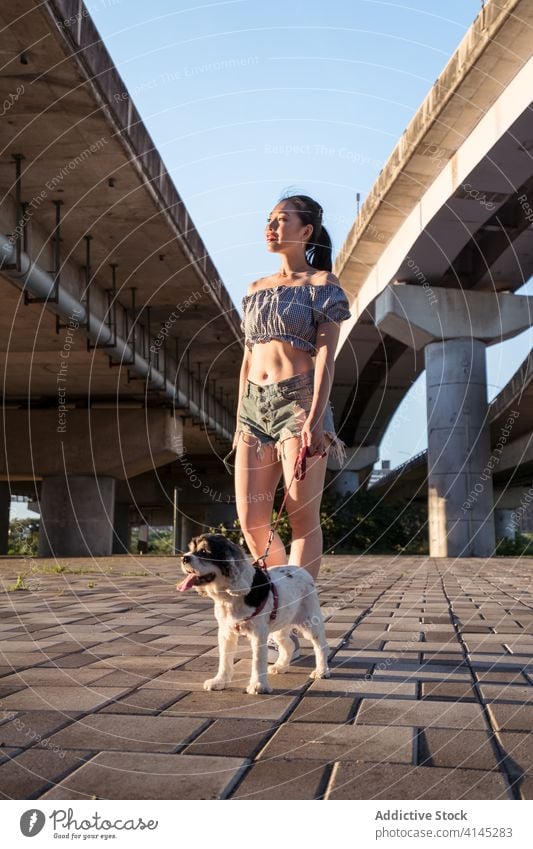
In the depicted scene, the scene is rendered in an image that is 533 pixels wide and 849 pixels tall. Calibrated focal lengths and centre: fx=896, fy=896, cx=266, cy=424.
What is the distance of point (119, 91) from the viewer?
10.6 m

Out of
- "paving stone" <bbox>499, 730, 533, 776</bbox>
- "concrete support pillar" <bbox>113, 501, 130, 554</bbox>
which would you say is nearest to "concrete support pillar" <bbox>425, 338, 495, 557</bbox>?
"paving stone" <bbox>499, 730, 533, 776</bbox>

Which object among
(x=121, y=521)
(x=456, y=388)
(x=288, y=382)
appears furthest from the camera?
(x=121, y=521)

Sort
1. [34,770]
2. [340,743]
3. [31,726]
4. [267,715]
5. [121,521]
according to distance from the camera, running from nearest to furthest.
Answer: [34,770], [340,743], [31,726], [267,715], [121,521]

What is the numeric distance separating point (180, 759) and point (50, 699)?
1029mm

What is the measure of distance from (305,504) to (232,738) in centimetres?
154

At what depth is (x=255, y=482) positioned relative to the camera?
410cm

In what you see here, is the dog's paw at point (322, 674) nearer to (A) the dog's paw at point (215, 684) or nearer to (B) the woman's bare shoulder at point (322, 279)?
(A) the dog's paw at point (215, 684)

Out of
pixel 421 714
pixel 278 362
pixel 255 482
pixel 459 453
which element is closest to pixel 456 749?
pixel 421 714

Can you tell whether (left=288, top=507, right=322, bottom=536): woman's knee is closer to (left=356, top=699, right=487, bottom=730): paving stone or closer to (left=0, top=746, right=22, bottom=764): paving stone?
(left=356, top=699, right=487, bottom=730): paving stone

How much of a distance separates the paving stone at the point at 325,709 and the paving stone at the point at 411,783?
0.59 metres

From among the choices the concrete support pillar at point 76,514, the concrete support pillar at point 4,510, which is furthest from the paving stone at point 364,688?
the concrete support pillar at point 4,510

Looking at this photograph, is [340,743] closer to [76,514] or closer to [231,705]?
[231,705]
